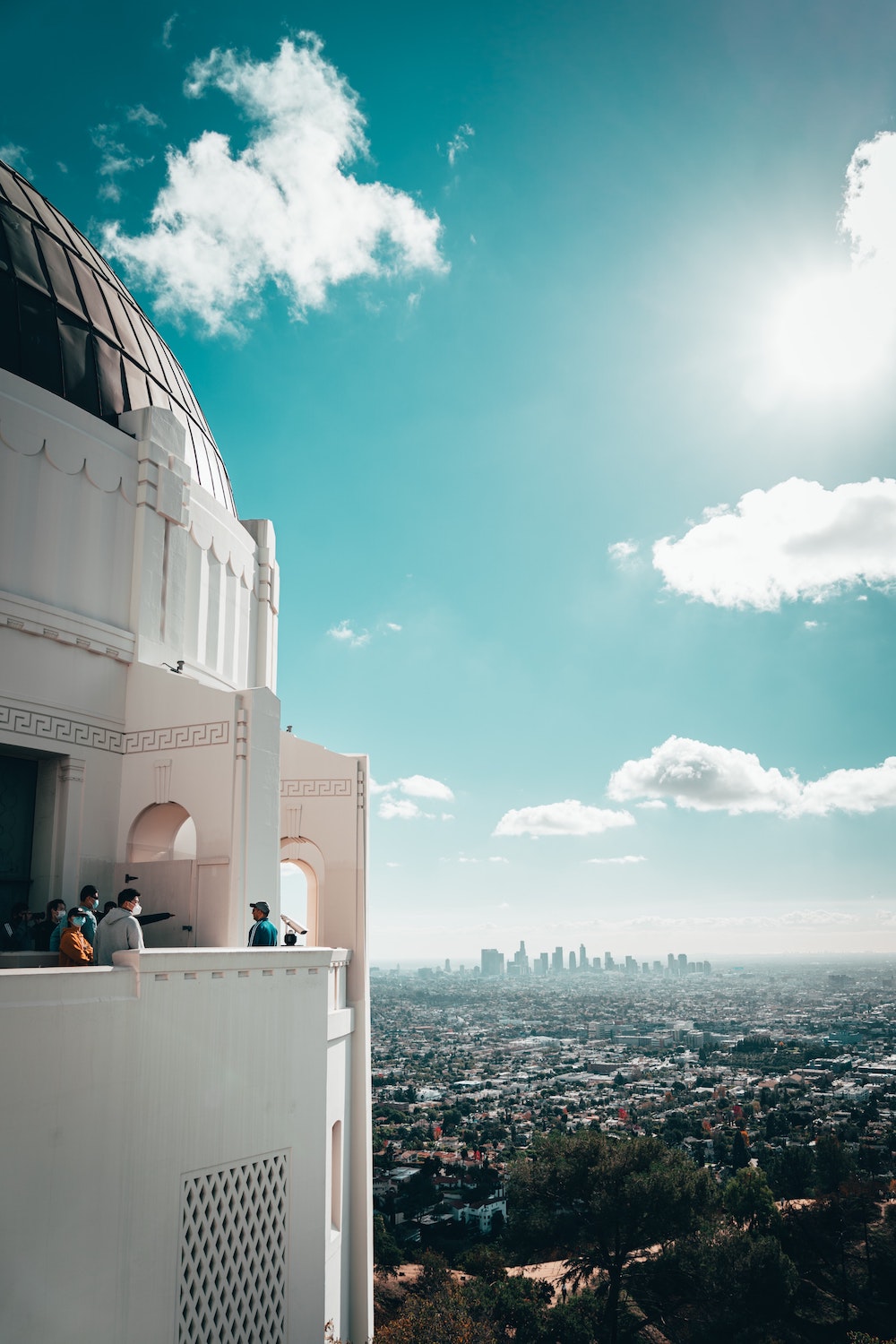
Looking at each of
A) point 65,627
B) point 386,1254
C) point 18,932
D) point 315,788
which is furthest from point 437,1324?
point 65,627

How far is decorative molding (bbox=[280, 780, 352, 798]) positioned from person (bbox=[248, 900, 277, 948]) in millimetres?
4347

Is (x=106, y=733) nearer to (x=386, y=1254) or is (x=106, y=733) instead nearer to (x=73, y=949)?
(x=73, y=949)

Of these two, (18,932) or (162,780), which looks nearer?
(18,932)

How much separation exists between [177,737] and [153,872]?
1.41 metres

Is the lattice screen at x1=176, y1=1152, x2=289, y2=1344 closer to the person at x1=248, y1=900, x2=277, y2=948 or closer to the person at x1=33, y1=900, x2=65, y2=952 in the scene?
the person at x1=248, y1=900, x2=277, y2=948

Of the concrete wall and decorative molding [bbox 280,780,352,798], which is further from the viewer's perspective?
decorative molding [bbox 280,780,352,798]

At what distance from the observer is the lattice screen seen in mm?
6094

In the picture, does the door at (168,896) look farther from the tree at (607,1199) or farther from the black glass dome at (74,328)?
the tree at (607,1199)

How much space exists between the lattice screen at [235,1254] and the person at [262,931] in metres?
1.69

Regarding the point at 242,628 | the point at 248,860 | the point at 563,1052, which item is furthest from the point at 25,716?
the point at 563,1052

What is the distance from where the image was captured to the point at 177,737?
8.96 metres

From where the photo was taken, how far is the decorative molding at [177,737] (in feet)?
28.8

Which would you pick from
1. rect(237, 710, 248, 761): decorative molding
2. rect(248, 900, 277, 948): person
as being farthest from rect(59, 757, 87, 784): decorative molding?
rect(248, 900, 277, 948): person

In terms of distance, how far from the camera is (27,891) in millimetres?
8547
